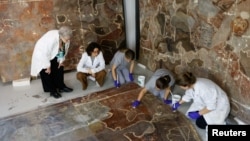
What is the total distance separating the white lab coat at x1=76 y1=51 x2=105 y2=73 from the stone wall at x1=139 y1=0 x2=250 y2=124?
94 cm

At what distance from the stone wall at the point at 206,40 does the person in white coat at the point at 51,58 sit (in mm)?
1391

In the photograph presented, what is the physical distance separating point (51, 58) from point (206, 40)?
6.41 feet

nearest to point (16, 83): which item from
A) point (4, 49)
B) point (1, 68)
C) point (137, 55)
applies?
point (1, 68)

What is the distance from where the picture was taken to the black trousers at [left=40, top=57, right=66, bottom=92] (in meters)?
3.29

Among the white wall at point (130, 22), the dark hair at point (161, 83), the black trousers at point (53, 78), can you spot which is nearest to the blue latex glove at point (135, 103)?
the dark hair at point (161, 83)

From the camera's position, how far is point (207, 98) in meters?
2.54

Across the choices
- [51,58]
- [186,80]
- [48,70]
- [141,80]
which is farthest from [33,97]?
[186,80]

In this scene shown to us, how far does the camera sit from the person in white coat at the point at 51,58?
308 centimetres

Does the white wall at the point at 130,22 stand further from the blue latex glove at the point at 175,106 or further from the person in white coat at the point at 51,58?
the blue latex glove at the point at 175,106

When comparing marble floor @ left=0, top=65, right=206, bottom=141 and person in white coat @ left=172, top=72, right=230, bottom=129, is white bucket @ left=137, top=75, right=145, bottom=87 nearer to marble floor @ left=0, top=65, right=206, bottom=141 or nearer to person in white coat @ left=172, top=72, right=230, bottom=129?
marble floor @ left=0, top=65, right=206, bottom=141

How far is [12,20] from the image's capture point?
11.5 ft

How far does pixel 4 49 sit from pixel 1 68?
0.29 m

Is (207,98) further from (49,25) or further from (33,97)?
(49,25)

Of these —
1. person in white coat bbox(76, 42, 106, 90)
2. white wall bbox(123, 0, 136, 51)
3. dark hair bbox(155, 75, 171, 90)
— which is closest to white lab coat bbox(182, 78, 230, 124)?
dark hair bbox(155, 75, 171, 90)
